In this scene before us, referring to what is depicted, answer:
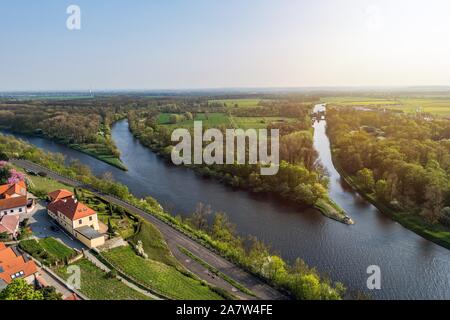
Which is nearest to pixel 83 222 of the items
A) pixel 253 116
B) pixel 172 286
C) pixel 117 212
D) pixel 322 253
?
pixel 117 212

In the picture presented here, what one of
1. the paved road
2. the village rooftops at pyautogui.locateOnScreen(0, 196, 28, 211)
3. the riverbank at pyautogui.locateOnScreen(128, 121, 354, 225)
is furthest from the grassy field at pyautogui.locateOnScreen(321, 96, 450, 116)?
the village rooftops at pyautogui.locateOnScreen(0, 196, 28, 211)

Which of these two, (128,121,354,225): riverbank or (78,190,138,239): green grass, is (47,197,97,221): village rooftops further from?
(128,121,354,225): riverbank

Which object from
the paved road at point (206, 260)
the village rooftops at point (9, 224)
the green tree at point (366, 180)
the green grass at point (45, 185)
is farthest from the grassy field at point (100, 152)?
the green tree at point (366, 180)

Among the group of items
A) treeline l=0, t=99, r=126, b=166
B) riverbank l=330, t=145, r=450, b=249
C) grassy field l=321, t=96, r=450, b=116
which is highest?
grassy field l=321, t=96, r=450, b=116

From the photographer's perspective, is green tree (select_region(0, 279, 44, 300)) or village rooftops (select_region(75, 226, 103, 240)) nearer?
green tree (select_region(0, 279, 44, 300))

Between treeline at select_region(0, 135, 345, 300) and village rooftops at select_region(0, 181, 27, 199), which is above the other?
village rooftops at select_region(0, 181, 27, 199)

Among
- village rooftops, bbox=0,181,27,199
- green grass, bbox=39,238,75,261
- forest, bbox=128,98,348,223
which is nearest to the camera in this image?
green grass, bbox=39,238,75,261
